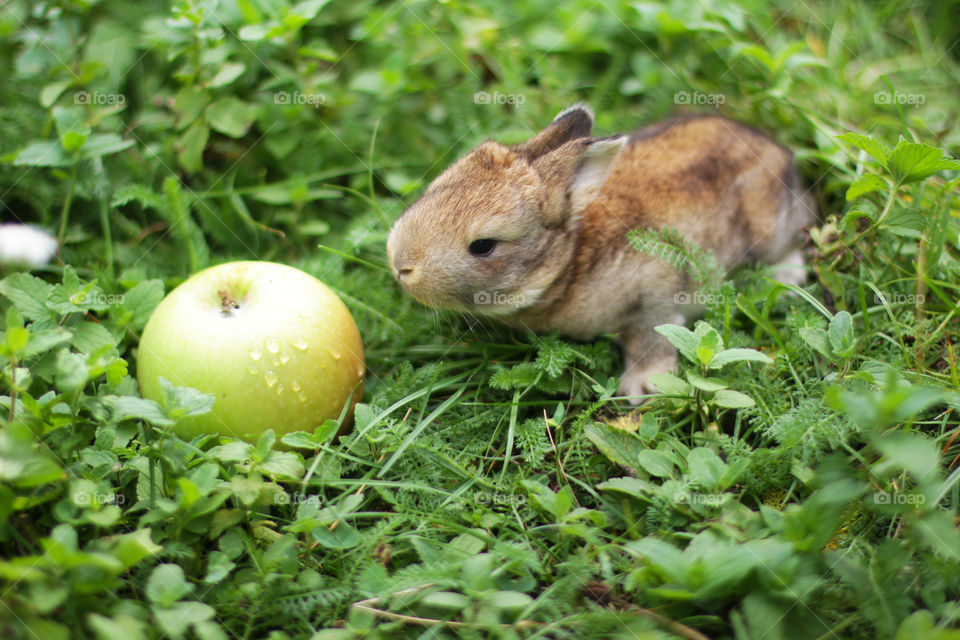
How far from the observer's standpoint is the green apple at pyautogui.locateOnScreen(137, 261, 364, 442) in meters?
3.32

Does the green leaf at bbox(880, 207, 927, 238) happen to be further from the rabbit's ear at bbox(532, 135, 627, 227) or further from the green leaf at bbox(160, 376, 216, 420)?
the green leaf at bbox(160, 376, 216, 420)

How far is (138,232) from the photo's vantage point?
15.8ft

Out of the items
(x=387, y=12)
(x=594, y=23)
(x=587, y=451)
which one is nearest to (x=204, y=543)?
(x=587, y=451)

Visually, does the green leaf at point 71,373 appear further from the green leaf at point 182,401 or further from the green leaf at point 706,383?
the green leaf at point 706,383

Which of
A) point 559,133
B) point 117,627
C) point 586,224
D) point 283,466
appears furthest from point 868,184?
point 117,627

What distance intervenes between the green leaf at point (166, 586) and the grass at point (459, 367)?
1 centimetres

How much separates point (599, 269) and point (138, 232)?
3115 millimetres

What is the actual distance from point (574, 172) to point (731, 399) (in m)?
1.55

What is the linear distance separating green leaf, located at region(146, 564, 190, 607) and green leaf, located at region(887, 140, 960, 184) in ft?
12.2

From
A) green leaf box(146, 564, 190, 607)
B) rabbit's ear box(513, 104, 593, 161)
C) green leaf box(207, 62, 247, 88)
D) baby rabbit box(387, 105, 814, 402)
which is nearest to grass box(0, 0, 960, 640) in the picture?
green leaf box(146, 564, 190, 607)

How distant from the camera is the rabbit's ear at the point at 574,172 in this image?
3.95 m

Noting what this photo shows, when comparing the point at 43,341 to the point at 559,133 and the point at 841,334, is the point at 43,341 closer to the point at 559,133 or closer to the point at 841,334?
the point at 559,133

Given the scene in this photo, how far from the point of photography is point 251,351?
3338 millimetres

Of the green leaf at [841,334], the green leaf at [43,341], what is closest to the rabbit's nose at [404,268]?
the green leaf at [43,341]
